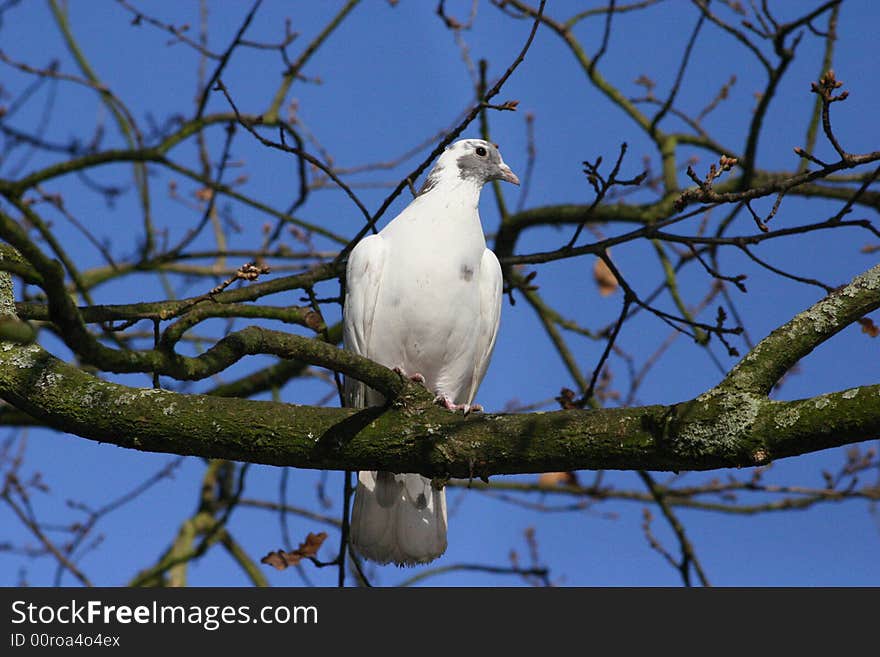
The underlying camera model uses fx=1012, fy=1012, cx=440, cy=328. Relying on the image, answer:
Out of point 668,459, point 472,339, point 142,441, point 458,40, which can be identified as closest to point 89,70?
point 458,40

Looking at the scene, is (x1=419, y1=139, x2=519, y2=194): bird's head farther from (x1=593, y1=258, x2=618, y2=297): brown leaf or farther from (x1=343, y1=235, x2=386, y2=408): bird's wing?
(x1=593, y1=258, x2=618, y2=297): brown leaf

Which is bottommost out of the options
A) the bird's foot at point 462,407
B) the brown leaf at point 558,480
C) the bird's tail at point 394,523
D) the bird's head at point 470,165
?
the bird's tail at point 394,523

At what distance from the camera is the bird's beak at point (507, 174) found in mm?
5004

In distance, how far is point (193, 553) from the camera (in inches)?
221

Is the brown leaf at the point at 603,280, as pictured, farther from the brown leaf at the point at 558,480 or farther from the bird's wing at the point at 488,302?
the bird's wing at the point at 488,302

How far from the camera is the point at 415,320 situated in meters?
4.30

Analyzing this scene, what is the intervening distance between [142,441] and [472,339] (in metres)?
1.89

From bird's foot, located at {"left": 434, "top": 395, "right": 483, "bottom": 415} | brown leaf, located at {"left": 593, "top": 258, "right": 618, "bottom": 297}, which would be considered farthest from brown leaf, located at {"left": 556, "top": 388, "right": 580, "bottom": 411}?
brown leaf, located at {"left": 593, "top": 258, "right": 618, "bottom": 297}

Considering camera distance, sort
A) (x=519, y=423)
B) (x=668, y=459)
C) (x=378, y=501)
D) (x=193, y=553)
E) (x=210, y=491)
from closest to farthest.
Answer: (x=668, y=459), (x=519, y=423), (x=378, y=501), (x=193, y=553), (x=210, y=491)

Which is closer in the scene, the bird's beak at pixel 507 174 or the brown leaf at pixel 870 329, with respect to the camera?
the brown leaf at pixel 870 329

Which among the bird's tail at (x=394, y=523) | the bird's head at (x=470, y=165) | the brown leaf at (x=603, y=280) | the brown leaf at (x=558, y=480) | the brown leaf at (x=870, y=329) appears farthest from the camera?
the brown leaf at (x=558, y=480)

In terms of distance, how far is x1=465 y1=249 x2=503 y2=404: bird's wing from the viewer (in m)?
4.46

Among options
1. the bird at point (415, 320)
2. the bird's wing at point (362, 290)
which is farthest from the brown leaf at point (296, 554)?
the bird's wing at point (362, 290)
